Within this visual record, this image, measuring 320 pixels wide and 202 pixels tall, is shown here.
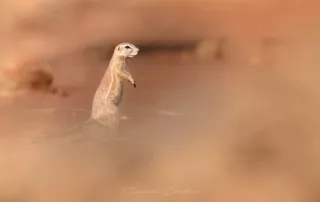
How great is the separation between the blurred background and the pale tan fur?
2 cm

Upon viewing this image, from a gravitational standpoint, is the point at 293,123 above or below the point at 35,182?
above

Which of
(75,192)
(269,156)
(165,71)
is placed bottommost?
(75,192)

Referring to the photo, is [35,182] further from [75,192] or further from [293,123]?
[293,123]

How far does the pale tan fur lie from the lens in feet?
3.84

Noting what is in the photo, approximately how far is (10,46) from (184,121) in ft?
1.37

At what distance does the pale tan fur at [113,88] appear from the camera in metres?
1.17

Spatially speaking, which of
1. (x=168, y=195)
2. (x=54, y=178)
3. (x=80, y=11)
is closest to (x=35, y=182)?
(x=54, y=178)

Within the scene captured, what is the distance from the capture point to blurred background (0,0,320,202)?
1136 millimetres

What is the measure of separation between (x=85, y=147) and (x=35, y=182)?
0.13 m

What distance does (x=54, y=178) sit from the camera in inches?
44.8

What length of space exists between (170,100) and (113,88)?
0.13 meters

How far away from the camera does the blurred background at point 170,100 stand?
1.14 m

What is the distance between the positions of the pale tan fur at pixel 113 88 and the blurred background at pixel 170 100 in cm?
2

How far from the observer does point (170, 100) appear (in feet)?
3.83
